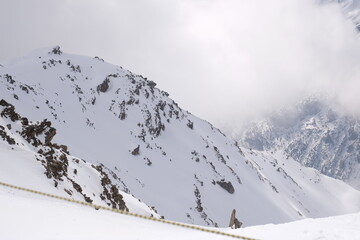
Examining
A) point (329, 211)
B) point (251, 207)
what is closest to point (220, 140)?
point (251, 207)

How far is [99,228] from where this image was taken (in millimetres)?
13117

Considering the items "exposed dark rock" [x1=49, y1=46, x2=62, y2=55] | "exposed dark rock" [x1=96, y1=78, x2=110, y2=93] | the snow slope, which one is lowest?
the snow slope

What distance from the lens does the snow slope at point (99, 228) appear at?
10969 millimetres

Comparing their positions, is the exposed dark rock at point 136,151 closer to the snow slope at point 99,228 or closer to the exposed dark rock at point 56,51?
the exposed dark rock at point 56,51

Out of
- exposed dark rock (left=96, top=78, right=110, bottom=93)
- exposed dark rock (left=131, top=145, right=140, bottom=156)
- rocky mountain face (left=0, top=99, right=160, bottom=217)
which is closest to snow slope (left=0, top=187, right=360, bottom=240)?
A: rocky mountain face (left=0, top=99, right=160, bottom=217)

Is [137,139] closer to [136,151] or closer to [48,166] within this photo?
[136,151]

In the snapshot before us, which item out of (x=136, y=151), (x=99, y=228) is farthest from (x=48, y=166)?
(x=136, y=151)

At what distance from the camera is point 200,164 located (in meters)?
103

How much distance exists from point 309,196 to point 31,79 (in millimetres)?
150096

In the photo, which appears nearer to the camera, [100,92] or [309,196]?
[100,92]

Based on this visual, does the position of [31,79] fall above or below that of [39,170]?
above

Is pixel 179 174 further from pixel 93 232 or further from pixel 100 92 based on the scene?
pixel 93 232

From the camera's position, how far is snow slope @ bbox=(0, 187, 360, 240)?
36.0 ft

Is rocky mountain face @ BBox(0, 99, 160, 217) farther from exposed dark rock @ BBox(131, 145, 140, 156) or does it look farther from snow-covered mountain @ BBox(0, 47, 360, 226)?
exposed dark rock @ BBox(131, 145, 140, 156)
